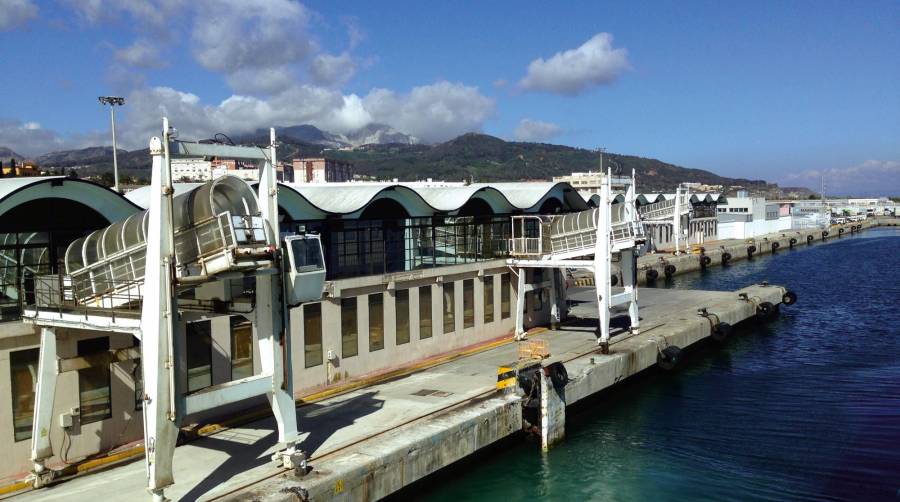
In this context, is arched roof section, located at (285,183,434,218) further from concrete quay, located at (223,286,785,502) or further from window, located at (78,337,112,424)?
window, located at (78,337,112,424)

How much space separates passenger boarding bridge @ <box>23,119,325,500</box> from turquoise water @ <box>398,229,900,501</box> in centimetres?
623

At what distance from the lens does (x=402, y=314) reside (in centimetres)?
2919

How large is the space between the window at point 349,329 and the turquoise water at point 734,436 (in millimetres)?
6431

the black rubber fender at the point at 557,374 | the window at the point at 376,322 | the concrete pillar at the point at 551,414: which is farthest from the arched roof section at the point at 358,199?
the concrete pillar at the point at 551,414

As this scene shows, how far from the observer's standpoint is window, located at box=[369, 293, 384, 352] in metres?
27.6

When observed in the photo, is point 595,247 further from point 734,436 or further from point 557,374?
point 734,436

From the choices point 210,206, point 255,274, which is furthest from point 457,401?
point 210,206

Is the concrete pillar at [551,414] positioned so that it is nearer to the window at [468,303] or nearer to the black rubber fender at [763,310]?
the window at [468,303]

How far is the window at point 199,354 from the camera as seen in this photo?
21266 millimetres

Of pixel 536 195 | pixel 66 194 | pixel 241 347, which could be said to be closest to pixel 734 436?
pixel 536 195

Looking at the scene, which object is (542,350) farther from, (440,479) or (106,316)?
(106,316)

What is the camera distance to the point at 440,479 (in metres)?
21.8

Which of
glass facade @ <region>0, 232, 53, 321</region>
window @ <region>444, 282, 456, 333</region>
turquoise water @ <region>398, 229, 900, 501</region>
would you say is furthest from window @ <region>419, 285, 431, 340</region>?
glass facade @ <region>0, 232, 53, 321</region>

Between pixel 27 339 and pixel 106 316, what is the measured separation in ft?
9.25
